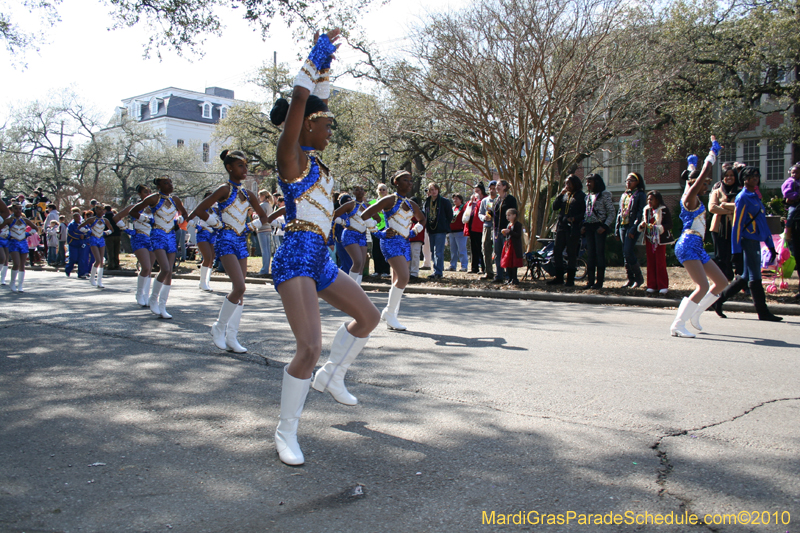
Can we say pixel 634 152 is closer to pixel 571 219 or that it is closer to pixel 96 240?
pixel 571 219

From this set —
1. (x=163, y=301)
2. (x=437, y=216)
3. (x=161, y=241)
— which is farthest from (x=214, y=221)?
(x=437, y=216)

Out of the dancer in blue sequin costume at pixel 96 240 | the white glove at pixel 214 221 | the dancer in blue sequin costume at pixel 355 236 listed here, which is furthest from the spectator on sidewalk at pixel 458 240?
the white glove at pixel 214 221

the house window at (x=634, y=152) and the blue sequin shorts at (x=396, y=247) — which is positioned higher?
the house window at (x=634, y=152)

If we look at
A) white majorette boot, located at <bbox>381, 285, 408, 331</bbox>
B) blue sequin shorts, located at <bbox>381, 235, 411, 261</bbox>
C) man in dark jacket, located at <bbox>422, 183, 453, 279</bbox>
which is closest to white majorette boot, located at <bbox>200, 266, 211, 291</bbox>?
man in dark jacket, located at <bbox>422, 183, 453, 279</bbox>

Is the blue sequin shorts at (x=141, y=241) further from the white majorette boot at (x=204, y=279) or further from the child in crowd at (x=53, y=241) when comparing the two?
the child in crowd at (x=53, y=241)

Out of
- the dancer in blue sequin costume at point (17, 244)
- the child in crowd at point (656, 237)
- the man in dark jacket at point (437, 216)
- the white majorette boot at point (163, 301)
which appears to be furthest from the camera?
the man in dark jacket at point (437, 216)

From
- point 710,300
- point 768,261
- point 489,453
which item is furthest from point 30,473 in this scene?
point 768,261

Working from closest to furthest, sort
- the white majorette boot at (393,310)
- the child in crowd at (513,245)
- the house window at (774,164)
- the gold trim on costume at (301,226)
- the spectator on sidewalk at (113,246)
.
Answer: the gold trim on costume at (301,226)
the white majorette boot at (393,310)
the child in crowd at (513,245)
the spectator on sidewalk at (113,246)
the house window at (774,164)

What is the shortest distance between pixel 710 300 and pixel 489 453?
5.04 metres

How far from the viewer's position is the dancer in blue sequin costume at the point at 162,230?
8.96 meters

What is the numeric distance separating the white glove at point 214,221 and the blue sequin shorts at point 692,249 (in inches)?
205

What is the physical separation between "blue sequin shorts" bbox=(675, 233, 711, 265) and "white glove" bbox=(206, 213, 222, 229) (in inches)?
205

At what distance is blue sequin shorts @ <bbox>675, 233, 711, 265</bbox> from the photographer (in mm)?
7234

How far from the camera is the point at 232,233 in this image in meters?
6.89
